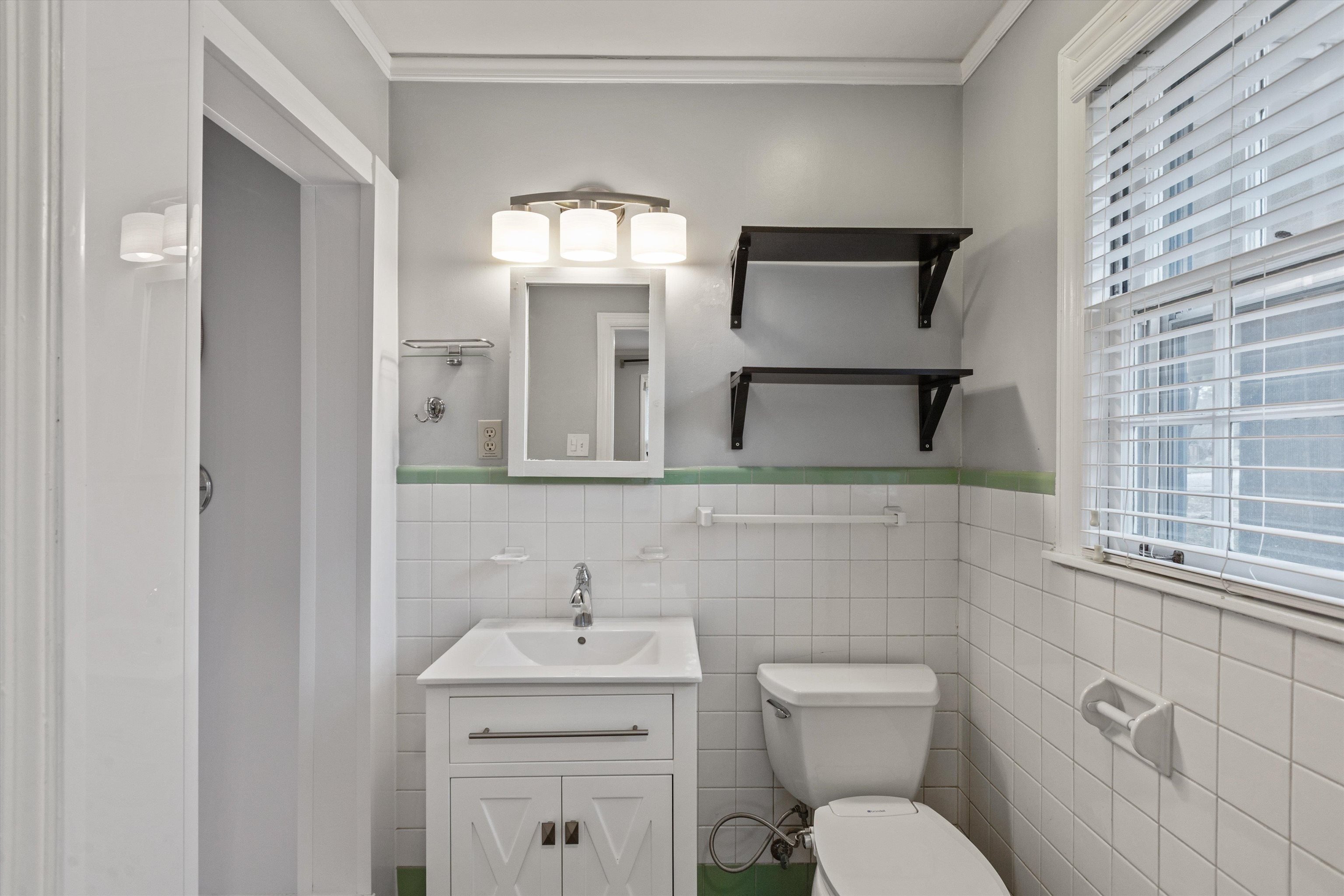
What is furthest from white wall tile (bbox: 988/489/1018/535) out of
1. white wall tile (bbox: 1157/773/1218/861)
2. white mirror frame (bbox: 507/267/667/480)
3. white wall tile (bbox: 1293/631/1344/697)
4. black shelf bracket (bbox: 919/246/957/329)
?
white mirror frame (bbox: 507/267/667/480)

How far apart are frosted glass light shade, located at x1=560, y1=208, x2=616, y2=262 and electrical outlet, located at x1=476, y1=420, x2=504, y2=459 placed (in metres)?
0.52

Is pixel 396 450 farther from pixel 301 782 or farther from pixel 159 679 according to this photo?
pixel 159 679

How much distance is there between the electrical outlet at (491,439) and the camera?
2002 mm

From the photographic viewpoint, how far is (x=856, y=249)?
191cm

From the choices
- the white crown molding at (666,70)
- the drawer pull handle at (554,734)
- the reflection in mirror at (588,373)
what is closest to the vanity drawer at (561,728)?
the drawer pull handle at (554,734)

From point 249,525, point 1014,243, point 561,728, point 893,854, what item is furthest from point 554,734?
point 1014,243

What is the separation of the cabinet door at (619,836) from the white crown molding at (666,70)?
182 cm

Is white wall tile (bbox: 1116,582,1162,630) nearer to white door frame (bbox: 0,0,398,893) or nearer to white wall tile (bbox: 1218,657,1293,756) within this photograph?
white wall tile (bbox: 1218,657,1293,756)

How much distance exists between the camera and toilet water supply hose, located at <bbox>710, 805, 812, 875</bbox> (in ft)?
6.34

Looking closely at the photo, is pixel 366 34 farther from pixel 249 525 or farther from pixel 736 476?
pixel 736 476

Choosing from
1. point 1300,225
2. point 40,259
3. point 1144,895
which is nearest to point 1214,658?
point 1144,895

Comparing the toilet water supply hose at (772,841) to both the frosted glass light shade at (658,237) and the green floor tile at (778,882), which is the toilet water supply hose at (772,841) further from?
the frosted glass light shade at (658,237)

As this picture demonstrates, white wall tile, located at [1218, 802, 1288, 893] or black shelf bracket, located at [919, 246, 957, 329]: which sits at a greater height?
black shelf bracket, located at [919, 246, 957, 329]

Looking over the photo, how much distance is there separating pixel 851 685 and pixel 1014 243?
3.81 feet
